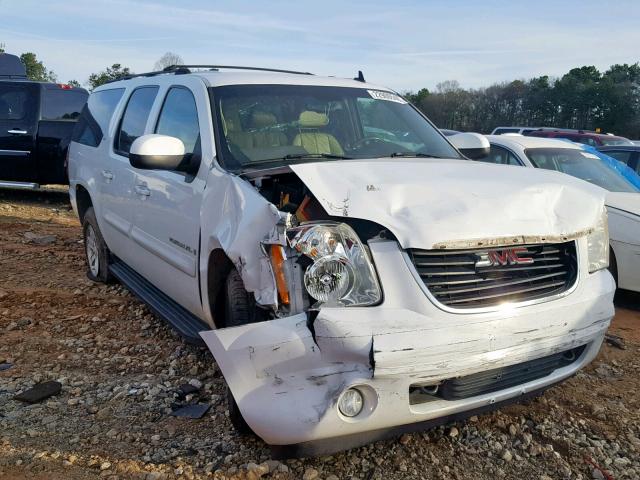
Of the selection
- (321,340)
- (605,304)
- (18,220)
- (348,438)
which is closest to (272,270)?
(321,340)

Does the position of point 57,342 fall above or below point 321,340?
below

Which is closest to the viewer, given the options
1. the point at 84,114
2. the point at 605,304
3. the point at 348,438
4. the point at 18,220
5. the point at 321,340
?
the point at 321,340

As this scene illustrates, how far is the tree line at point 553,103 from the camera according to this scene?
116 feet

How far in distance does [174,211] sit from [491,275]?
6.22ft

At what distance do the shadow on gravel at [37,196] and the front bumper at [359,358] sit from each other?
9897mm

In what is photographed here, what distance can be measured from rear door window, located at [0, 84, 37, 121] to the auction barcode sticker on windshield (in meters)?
7.79

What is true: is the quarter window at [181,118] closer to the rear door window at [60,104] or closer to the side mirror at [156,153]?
the side mirror at [156,153]

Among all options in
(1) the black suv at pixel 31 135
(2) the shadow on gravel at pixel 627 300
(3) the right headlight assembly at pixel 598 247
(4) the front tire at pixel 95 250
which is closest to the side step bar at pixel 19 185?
(1) the black suv at pixel 31 135

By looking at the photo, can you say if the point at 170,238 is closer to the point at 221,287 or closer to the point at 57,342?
the point at 221,287

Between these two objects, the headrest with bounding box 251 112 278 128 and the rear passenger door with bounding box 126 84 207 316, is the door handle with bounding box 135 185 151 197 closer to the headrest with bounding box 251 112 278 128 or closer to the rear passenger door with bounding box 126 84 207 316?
the rear passenger door with bounding box 126 84 207 316

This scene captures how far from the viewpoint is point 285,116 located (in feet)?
12.4

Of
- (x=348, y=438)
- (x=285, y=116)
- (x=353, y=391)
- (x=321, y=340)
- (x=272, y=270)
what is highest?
(x=285, y=116)

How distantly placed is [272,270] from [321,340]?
0.39 metres

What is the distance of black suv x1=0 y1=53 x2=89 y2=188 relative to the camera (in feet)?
33.0
